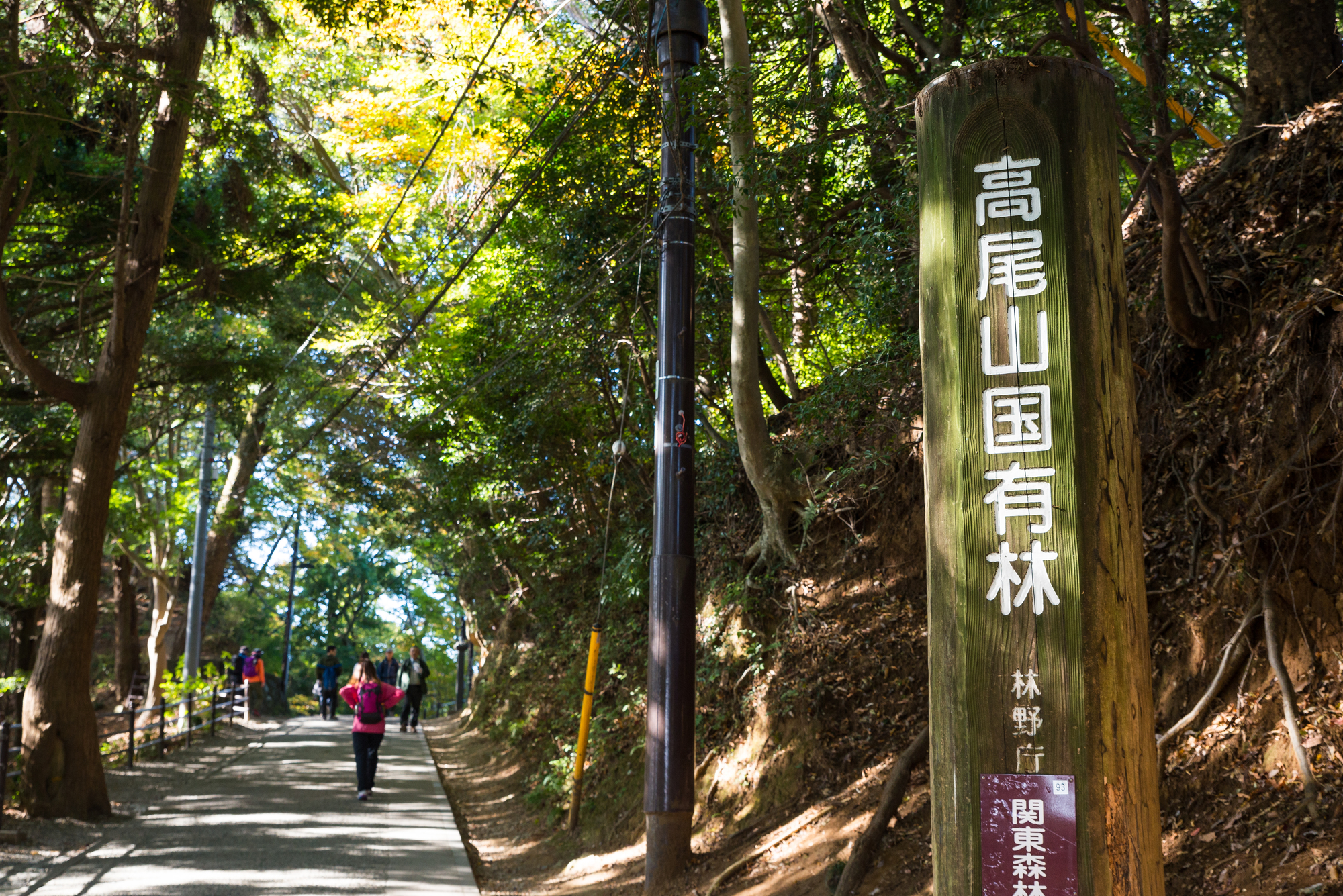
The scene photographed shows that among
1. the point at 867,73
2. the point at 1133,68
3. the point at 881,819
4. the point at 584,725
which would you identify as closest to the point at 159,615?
the point at 584,725

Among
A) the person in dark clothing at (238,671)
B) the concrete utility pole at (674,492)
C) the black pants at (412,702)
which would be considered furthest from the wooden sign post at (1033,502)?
the person in dark clothing at (238,671)

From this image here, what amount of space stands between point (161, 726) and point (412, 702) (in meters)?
8.49

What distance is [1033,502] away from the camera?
10.4 ft

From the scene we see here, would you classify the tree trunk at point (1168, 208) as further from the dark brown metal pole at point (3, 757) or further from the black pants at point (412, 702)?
the black pants at point (412, 702)

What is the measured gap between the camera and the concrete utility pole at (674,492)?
7.68m

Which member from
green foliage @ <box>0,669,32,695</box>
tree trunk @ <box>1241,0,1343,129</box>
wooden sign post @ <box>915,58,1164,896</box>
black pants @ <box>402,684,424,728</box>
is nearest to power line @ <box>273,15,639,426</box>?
tree trunk @ <box>1241,0,1343,129</box>

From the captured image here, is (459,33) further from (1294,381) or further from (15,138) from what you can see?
(1294,381)

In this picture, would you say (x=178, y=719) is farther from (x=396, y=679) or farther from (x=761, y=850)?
(x=761, y=850)

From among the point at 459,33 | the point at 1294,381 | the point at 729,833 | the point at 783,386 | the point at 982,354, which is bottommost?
the point at 729,833

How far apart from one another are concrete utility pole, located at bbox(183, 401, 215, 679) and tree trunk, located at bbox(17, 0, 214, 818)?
8333 millimetres

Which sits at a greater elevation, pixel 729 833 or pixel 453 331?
pixel 453 331

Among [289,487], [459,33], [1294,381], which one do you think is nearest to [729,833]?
[1294,381]

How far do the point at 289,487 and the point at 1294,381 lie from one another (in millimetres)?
26337

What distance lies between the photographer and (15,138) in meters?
10.1
